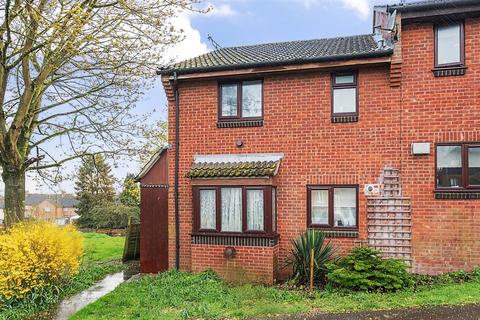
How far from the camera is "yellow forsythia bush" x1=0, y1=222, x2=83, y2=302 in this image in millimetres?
9188

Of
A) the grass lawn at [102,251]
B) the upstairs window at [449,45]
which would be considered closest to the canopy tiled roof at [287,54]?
the upstairs window at [449,45]

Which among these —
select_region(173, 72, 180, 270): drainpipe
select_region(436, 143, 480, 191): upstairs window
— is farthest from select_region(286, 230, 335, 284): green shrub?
select_region(173, 72, 180, 270): drainpipe

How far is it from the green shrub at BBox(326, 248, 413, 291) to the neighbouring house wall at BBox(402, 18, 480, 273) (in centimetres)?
125

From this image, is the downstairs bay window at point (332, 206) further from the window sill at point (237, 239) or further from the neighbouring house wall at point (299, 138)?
the window sill at point (237, 239)

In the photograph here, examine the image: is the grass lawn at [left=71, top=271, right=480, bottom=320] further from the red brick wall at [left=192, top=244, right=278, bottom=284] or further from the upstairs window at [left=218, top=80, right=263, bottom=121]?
the upstairs window at [left=218, top=80, right=263, bottom=121]

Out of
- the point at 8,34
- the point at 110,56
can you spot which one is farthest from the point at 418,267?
the point at 8,34

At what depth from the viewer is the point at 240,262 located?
10.7 meters

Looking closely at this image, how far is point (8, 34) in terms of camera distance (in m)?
10.8

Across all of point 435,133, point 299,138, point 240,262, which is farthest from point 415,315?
point 299,138

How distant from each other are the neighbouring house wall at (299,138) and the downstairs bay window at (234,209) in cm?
64

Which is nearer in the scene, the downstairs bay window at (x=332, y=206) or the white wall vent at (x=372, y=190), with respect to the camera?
the white wall vent at (x=372, y=190)

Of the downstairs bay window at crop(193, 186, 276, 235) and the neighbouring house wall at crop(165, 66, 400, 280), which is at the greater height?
the neighbouring house wall at crop(165, 66, 400, 280)

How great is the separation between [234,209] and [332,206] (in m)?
2.53

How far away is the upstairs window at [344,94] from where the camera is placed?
10.7 meters
